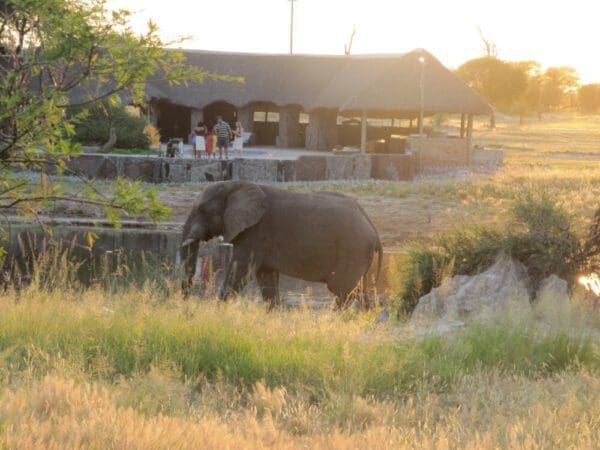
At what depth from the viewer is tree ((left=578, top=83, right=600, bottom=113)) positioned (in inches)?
4552

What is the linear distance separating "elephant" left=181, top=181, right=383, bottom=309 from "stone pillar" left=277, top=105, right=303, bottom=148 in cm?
3262

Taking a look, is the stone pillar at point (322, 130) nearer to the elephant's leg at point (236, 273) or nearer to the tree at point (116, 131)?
the tree at point (116, 131)

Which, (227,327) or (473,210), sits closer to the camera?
(227,327)

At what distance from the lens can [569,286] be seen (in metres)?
13.7

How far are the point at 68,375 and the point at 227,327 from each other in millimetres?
1887

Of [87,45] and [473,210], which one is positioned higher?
[87,45]

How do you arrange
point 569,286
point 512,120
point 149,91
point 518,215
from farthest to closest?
point 512,120, point 149,91, point 518,215, point 569,286

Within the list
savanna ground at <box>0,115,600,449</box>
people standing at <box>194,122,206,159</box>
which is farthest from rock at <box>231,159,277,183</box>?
savanna ground at <box>0,115,600,449</box>

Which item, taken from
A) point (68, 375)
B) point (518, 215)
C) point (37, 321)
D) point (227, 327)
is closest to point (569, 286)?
point (518, 215)

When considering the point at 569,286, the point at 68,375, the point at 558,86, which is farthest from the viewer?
the point at 558,86

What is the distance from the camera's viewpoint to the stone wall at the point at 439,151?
36656mm

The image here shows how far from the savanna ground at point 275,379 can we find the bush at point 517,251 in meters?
2.83

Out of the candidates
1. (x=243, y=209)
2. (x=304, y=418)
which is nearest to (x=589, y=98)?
(x=243, y=209)

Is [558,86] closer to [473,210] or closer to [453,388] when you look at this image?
[473,210]
